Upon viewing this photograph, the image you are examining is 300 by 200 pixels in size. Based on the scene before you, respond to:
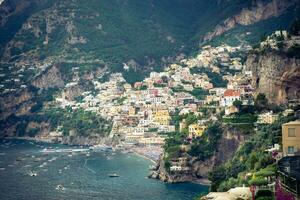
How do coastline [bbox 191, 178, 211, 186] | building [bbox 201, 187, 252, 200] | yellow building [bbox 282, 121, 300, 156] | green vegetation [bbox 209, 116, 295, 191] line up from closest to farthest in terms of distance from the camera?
1. building [bbox 201, 187, 252, 200]
2. yellow building [bbox 282, 121, 300, 156]
3. green vegetation [bbox 209, 116, 295, 191]
4. coastline [bbox 191, 178, 211, 186]

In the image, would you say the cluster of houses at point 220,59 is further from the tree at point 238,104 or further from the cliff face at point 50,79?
the tree at point 238,104

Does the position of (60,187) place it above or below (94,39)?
below

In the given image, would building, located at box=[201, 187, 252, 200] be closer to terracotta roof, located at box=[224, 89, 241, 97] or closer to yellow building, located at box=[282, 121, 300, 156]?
yellow building, located at box=[282, 121, 300, 156]

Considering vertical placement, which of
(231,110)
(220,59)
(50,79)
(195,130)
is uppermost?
(220,59)

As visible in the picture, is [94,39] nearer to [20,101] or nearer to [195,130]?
[20,101]

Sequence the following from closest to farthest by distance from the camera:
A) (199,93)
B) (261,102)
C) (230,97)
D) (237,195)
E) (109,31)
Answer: (237,195), (261,102), (230,97), (199,93), (109,31)

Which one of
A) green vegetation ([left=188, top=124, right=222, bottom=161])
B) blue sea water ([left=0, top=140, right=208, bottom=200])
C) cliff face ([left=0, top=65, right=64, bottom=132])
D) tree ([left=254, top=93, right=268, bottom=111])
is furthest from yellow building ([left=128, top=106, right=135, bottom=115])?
tree ([left=254, top=93, right=268, bottom=111])

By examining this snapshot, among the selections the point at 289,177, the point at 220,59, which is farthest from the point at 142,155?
the point at 289,177
